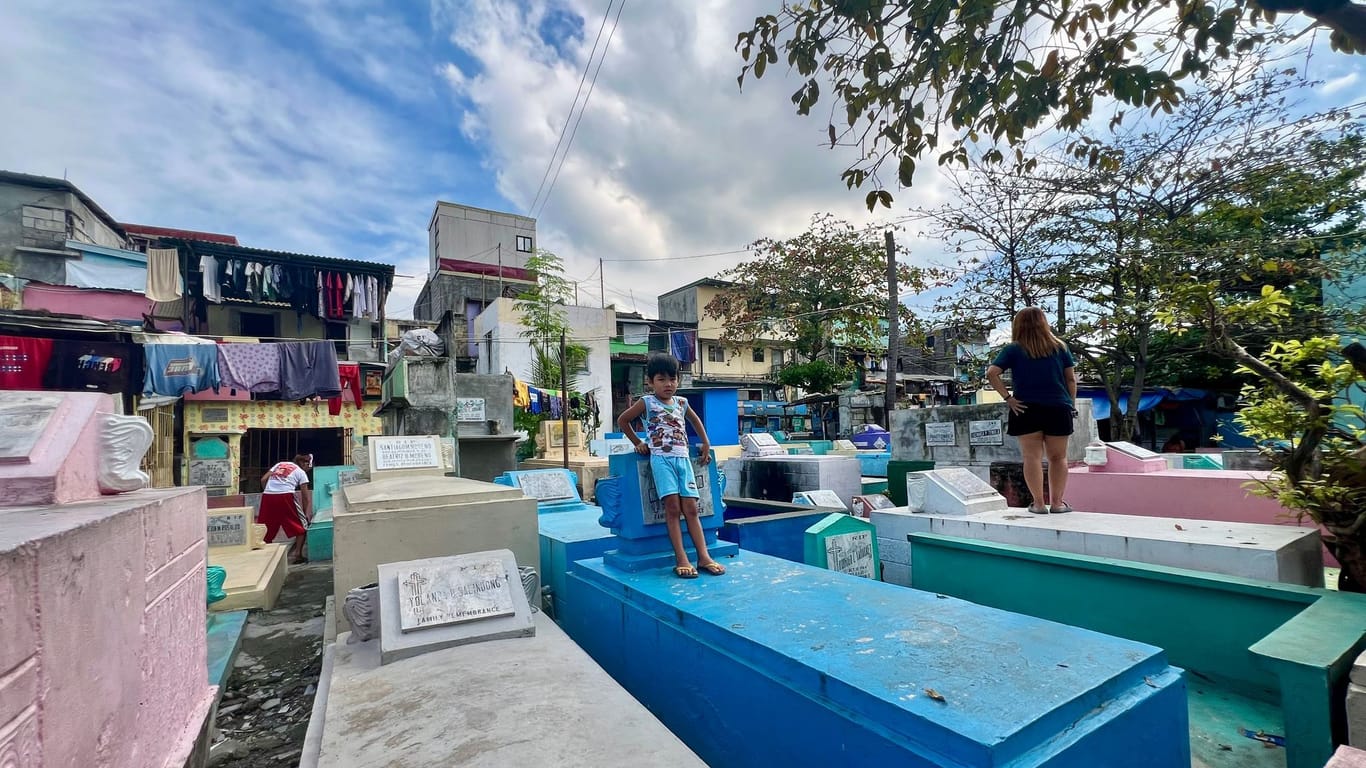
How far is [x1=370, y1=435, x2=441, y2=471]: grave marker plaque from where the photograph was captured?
6926 mm

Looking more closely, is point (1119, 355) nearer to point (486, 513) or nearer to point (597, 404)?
point (486, 513)

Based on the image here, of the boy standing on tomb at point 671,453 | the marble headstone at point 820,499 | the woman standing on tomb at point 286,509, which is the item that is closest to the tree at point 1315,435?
the boy standing on tomb at point 671,453

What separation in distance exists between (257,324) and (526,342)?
8.22 metres

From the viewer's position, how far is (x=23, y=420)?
2.27m

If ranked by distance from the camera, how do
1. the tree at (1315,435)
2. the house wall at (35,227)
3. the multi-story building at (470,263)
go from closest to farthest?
the tree at (1315,435) < the house wall at (35,227) < the multi-story building at (470,263)

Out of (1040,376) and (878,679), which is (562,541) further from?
(1040,376)

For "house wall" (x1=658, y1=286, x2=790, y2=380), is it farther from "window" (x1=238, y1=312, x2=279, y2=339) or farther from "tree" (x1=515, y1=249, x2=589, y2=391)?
"window" (x1=238, y1=312, x2=279, y2=339)

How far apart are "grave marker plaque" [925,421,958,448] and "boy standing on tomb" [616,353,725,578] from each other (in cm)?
480

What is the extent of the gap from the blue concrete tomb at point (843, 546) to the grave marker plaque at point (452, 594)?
233cm

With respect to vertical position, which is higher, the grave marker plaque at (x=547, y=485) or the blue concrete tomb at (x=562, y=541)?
the grave marker plaque at (x=547, y=485)

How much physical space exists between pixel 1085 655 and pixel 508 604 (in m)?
2.58

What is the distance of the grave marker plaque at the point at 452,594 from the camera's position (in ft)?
9.96

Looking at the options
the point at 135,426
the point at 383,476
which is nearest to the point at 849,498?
the point at 383,476

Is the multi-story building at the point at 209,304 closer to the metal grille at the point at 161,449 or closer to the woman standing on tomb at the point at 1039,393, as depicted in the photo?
the metal grille at the point at 161,449
